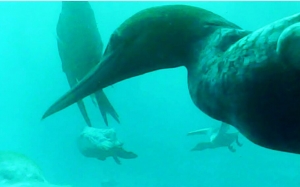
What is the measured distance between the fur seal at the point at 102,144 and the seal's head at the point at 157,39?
8.20 meters

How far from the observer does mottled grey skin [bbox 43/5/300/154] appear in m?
1.93

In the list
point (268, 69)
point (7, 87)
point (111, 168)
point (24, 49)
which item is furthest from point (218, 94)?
point (7, 87)

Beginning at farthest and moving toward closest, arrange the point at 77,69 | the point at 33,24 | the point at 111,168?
the point at 33,24 < the point at 111,168 < the point at 77,69

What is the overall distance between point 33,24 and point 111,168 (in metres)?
A: 19.5

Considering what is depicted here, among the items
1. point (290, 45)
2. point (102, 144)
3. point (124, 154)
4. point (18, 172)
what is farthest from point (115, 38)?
point (18, 172)

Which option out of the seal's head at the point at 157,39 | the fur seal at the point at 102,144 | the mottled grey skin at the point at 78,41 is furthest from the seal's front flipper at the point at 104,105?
the fur seal at the point at 102,144

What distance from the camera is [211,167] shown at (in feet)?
128

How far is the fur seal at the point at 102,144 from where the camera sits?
11.1 metres

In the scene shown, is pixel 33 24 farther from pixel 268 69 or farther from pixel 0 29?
pixel 268 69

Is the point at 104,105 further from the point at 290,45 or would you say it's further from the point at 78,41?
the point at 290,45

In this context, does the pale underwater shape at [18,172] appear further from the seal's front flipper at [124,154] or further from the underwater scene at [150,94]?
the seal's front flipper at [124,154]

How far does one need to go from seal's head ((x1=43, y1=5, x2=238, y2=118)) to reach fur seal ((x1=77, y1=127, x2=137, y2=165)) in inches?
323

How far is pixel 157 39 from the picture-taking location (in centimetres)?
261

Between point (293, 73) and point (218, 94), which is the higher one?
point (293, 73)
